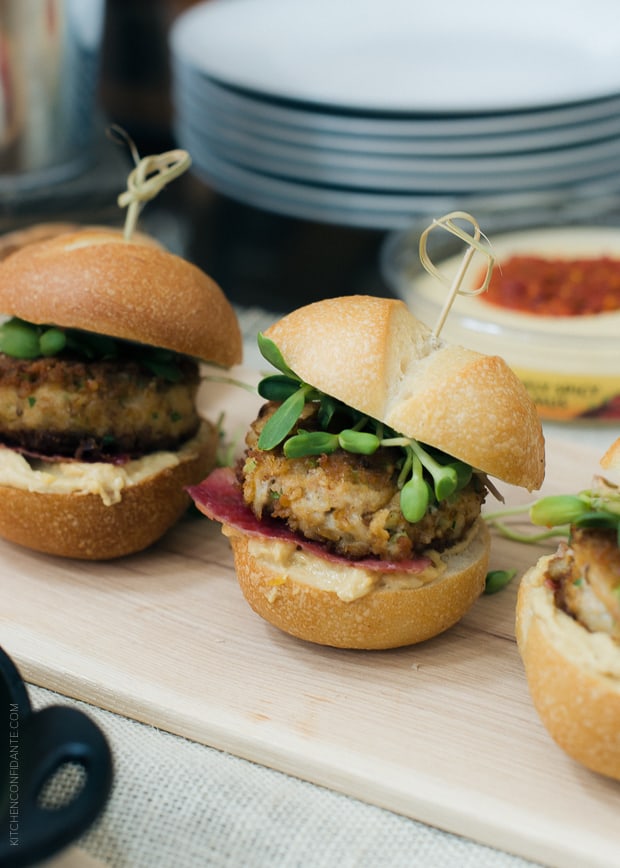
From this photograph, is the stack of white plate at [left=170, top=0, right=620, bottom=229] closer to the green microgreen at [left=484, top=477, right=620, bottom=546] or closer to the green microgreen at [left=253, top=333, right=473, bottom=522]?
the green microgreen at [left=253, top=333, right=473, bottom=522]

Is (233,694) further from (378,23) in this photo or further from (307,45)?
(378,23)

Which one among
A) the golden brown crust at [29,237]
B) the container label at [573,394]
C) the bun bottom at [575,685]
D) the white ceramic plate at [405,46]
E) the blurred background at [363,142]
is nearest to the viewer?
the bun bottom at [575,685]

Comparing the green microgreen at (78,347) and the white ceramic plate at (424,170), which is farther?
the white ceramic plate at (424,170)

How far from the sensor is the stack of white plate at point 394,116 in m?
4.15

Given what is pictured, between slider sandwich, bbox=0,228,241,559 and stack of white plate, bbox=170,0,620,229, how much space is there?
158 cm

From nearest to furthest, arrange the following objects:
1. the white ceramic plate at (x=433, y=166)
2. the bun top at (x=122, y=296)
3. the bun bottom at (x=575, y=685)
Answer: the bun bottom at (x=575, y=685) → the bun top at (x=122, y=296) → the white ceramic plate at (x=433, y=166)

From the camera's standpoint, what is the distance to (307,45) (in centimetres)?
494

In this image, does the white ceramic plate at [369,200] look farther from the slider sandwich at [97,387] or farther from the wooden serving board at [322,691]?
the wooden serving board at [322,691]

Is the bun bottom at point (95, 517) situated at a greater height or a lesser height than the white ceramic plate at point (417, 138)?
lesser

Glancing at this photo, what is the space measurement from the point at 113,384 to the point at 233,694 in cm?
85

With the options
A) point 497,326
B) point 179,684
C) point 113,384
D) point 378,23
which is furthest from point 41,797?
point 378,23

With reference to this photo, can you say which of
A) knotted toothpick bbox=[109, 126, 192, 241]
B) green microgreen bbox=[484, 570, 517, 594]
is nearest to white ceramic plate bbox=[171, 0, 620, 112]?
knotted toothpick bbox=[109, 126, 192, 241]

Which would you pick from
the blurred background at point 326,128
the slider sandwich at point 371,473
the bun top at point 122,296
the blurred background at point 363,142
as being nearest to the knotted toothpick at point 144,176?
the bun top at point 122,296

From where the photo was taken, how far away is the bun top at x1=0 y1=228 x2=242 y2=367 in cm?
258
